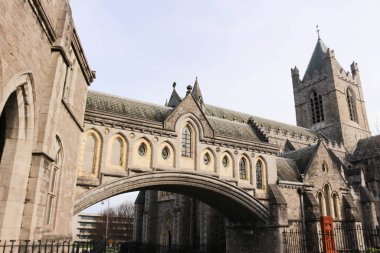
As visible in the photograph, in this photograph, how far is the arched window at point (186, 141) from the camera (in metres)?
15.8

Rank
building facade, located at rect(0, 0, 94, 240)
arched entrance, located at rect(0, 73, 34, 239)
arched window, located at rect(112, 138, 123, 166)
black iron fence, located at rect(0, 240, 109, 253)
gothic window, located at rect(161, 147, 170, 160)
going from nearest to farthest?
black iron fence, located at rect(0, 240, 109, 253) < building facade, located at rect(0, 0, 94, 240) < arched entrance, located at rect(0, 73, 34, 239) < arched window, located at rect(112, 138, 123, 166) < gothic window, located at rect(161, 147, 170, 160)

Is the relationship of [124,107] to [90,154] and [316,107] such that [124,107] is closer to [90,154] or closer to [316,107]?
[90,154]

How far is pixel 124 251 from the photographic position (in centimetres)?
3173

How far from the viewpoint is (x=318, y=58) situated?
2025 inches

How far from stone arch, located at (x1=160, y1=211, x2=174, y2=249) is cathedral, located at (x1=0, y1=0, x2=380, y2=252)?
0.09 m

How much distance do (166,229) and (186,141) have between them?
16.2 metres

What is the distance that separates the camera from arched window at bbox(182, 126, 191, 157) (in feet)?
51.8

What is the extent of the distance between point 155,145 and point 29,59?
27.0ft

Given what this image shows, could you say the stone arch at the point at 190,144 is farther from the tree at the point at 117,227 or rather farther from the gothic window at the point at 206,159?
the tree at the point at 117,227

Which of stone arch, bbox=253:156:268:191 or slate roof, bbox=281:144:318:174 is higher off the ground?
slate roof, bbox=281:144:318:174

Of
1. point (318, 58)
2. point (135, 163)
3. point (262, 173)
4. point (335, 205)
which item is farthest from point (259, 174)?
point (318, 58)

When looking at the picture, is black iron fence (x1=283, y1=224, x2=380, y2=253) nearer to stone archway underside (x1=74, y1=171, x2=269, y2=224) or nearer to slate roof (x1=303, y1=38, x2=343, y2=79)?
stone archway underside (x1=74, y1=171, x2=269, y2=224)

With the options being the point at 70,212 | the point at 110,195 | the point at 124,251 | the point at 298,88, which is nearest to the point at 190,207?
the point at 124,251

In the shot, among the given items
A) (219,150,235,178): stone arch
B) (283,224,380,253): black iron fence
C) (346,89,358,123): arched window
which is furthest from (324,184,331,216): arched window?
(346,89,358,123): arched window
